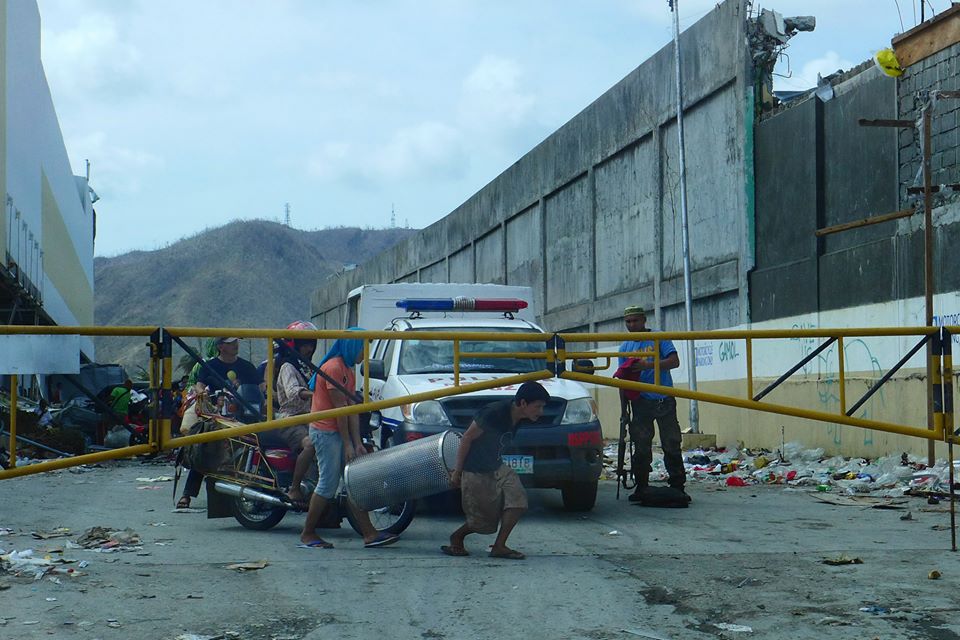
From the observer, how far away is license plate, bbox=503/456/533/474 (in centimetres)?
1067

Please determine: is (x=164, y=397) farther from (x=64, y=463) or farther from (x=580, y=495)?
(x=580, y=495)

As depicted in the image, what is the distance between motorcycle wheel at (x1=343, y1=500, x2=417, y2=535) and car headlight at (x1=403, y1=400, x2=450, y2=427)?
4.22 ft

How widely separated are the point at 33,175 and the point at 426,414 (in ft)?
75.1

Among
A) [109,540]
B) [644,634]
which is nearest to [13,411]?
[109,540]

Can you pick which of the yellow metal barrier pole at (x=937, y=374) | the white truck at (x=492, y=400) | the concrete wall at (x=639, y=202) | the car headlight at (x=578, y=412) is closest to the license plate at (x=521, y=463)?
the white truck at (x=492, y=400)

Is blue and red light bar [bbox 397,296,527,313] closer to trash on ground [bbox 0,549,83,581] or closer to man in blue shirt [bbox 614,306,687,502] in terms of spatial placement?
man in blue shirt [bbox 614,306,687,502]

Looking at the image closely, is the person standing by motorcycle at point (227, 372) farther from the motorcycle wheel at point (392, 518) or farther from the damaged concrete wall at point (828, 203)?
the damaged concrete wall at point (828, 203)

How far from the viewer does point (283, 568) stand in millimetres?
8070

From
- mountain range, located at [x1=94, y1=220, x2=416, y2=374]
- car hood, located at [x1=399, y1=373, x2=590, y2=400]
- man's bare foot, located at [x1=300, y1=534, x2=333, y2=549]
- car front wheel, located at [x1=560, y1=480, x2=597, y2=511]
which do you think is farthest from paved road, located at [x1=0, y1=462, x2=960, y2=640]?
mountain range, located at [x1=94, y1=220, x2=416, y2=374]

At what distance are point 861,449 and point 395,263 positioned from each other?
32854 millimetres

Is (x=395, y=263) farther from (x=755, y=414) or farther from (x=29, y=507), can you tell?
(x=29, y=507)

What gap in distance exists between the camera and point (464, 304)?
14664 millimetres

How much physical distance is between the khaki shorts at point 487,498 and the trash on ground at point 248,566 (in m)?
1.49

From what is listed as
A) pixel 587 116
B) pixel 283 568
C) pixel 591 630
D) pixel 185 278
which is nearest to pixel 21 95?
pixel 587 116
